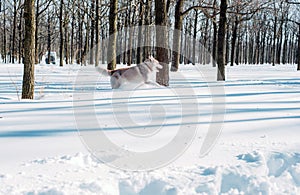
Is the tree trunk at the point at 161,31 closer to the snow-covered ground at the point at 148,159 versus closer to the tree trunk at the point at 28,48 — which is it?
the tree trunk at the point at 28,48

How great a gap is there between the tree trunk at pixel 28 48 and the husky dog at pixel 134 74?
7.46ft

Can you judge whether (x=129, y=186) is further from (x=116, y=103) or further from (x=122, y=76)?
(x=122, y=76)

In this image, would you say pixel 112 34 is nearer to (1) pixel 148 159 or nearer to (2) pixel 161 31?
(2) pixel 161 31

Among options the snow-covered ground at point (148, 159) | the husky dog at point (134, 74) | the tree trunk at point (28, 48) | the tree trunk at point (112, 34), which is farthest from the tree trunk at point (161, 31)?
the snow-covered ground at point (148, 159)

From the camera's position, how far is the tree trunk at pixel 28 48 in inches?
281

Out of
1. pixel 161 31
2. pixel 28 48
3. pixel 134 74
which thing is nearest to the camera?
pixel 28 48

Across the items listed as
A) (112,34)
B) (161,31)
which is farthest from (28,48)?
(112,34)

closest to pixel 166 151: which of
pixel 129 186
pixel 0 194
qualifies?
pixel 129 186

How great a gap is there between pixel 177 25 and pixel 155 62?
23.5ft

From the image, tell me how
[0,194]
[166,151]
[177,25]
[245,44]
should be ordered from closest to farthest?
1. [0,194]
2. [166,151]
3. [177,25]
4. [245,44]

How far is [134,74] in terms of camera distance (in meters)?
8.47

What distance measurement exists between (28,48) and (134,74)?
2.87 metres

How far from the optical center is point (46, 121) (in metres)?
4.16

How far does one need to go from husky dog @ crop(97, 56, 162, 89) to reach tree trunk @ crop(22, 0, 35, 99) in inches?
89.5
